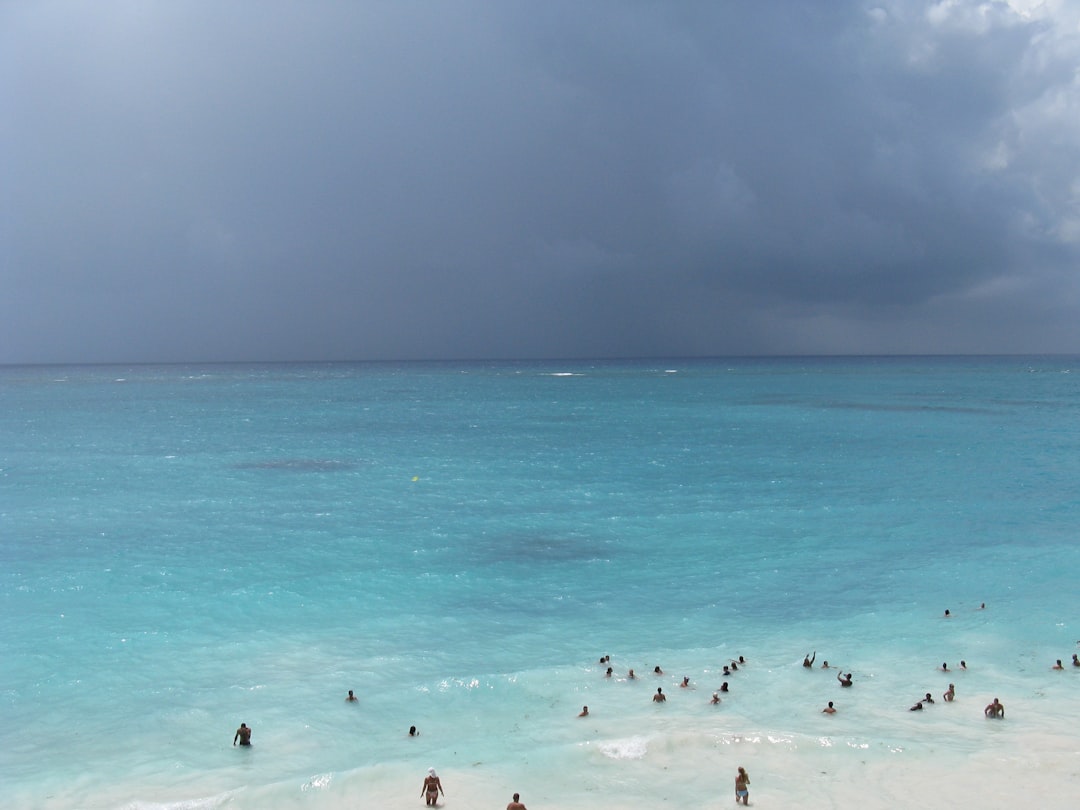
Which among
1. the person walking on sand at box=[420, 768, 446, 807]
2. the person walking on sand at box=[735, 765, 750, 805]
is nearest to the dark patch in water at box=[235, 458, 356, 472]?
the person walking on sand at box=[420, 768, 446, 807]

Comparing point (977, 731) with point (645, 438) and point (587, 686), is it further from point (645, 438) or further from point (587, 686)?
point (645, 438)

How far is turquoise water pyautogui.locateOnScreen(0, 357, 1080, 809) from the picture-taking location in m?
19.4

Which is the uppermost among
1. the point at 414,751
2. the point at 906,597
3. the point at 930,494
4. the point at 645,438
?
the point at 645,438

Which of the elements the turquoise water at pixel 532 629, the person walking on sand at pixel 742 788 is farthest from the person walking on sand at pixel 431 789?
the person walking on sand at pixel 742 788

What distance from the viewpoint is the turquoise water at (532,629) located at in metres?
19.4

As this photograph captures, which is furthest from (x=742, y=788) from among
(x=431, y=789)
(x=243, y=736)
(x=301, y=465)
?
(x=301, y=465)

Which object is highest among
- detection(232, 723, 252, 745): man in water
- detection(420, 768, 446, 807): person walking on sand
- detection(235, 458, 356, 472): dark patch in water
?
Answer: detection(235, 458, 356, 472): dark patch in water

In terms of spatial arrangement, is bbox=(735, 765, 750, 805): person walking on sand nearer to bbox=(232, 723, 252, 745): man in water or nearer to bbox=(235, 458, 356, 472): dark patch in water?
bbox=(232, 723, 252, 745): man in water

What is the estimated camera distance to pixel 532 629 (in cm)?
2931

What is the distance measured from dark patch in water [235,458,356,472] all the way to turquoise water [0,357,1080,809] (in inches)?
38.8

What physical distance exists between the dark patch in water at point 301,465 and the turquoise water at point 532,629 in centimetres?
99

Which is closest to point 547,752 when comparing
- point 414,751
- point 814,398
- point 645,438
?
point 414,751

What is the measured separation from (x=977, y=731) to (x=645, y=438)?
221ft

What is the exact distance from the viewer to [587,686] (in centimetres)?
2412
